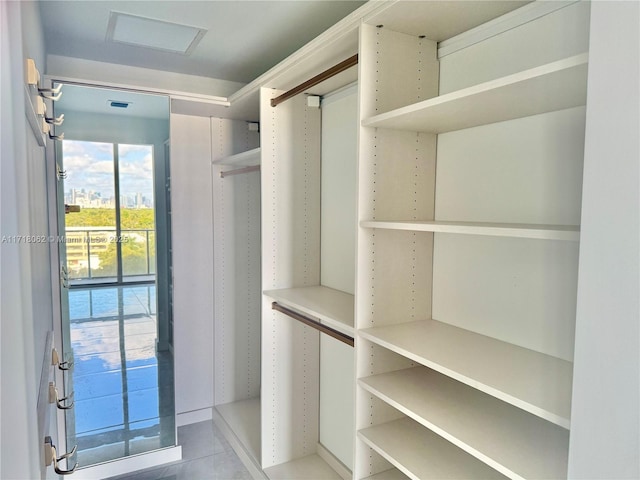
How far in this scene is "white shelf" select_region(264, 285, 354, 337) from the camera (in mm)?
1734

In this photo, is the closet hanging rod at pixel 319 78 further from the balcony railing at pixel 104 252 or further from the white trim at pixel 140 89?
the balcony railing at pixel 104 252

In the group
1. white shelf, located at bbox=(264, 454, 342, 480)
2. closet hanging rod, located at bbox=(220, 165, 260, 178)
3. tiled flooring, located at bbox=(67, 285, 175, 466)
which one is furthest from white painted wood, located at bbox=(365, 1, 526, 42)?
white shelf, located at bbox=(264, 454, 342, 480)

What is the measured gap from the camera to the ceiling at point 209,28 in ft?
6.62

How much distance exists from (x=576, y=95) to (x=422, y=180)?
24.8 inches

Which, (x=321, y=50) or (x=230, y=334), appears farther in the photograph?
(x=230, y=334)

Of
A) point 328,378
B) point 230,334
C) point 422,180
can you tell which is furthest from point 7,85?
point 230,334

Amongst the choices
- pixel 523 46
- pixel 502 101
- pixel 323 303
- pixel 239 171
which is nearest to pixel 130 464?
pixel 323 303

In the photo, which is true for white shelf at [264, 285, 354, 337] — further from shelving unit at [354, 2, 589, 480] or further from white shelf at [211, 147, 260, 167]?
white shelf at [211, 147, 260, 167]

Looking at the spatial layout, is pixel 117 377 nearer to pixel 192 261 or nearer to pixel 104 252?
pixel 104 252

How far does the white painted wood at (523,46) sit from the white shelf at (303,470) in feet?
6.76

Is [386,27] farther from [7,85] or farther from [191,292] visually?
[191,292]

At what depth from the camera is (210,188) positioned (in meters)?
3.18

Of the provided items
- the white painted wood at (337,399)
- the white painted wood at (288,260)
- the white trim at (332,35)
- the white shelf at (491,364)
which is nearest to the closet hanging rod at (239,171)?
the white painted wood at (288,260)

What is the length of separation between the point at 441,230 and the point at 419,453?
78 cm
